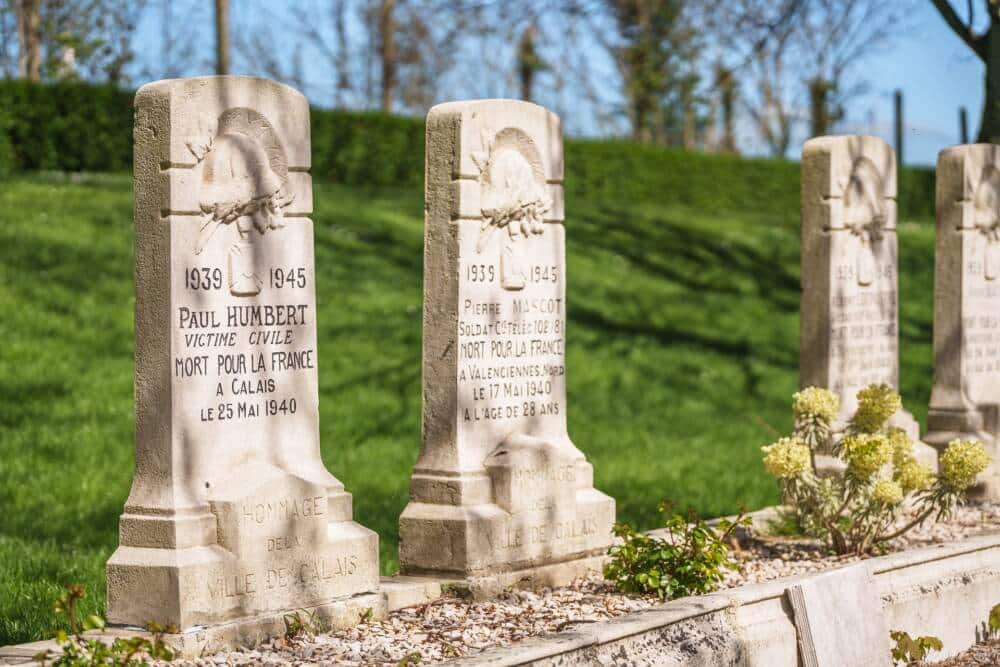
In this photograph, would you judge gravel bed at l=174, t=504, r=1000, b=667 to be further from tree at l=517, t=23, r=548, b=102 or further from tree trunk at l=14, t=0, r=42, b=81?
tree at l=517, t=23, r=548, b=102

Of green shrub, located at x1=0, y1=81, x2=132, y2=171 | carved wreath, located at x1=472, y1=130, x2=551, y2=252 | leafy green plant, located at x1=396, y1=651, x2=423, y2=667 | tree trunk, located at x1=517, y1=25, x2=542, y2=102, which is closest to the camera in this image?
leafy green plant, located at x1=396, y1=651, x2=423, y2=667

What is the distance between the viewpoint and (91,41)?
74.4 feet

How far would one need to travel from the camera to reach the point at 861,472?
23.0 feet

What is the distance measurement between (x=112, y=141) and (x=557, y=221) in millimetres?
14170

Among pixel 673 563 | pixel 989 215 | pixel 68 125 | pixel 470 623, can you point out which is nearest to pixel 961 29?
pixel 989 215

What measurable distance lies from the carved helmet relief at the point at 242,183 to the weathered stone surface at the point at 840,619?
2500mm

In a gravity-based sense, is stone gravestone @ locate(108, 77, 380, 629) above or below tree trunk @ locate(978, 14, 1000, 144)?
below

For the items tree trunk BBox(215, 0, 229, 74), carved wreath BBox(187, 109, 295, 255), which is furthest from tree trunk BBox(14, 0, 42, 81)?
carved wreath BBox(187, 109, 295, 255)

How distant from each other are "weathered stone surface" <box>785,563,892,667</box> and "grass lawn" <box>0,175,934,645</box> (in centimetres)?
283

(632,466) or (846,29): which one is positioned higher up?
(846,29)

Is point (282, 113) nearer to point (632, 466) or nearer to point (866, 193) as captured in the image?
point (866, 193)

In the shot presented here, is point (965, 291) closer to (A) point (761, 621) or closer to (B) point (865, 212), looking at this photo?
(B) point (865, 212)

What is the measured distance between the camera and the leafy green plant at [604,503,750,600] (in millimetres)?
5980

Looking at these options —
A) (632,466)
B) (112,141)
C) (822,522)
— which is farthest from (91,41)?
(822,522)
